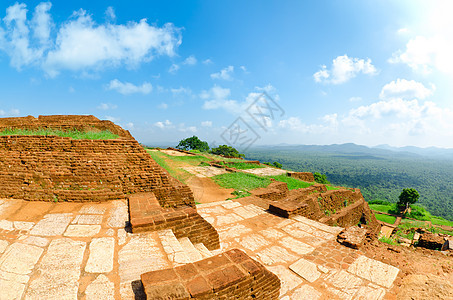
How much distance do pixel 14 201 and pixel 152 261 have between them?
3626mm

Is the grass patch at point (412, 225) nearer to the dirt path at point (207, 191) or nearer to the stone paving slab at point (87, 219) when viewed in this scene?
the dirt path at point (207, 191)

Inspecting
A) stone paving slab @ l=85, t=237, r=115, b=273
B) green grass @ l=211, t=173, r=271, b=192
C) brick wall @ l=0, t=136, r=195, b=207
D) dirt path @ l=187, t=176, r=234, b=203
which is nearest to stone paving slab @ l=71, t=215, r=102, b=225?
stone paving slab @ l=85, t=237, r=115, b=273

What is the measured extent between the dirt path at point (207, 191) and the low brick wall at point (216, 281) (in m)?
4.92

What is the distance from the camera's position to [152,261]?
2346 millimetres

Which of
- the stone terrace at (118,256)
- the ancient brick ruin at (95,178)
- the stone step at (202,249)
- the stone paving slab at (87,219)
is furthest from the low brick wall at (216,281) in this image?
the stone paving slab at (87,219)

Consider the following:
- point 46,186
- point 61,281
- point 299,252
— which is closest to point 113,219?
point 61,281

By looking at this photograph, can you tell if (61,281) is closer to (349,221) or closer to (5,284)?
(5,284)

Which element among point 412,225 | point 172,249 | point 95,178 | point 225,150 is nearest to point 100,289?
point 172,249

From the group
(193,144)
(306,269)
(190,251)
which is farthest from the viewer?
(193,144)

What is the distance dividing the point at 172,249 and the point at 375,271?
128 inches

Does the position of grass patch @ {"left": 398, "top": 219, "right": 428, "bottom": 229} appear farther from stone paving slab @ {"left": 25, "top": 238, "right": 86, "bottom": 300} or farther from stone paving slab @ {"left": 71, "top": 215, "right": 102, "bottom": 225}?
stone paving slab @ {"left": 25, "top": 238, "right": 86, "bottom": 300}

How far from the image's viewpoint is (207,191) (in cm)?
834

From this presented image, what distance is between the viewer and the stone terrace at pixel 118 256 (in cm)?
192

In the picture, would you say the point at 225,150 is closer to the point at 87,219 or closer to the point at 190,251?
the point at 87,219
